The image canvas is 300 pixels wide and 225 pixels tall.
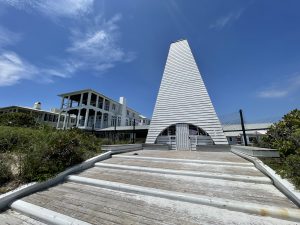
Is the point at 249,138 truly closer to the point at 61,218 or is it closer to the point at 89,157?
the point at 89,157

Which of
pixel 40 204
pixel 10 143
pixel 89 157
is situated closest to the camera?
pixel 40 204

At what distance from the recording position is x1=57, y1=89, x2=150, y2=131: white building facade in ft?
75.5

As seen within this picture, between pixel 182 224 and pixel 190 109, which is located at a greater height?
pixel 190 109

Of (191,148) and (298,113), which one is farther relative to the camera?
(191,148)

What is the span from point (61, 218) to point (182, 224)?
1.82 metres

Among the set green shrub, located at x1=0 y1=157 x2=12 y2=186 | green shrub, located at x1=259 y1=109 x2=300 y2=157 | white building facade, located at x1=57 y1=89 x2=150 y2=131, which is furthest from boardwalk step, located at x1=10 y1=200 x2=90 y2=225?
white building facade, located at x1=57 y1=89 x2=150 y2=131

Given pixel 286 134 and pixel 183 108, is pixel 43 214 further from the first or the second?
pixel 183 108

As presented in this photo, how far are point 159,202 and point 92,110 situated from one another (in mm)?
24651

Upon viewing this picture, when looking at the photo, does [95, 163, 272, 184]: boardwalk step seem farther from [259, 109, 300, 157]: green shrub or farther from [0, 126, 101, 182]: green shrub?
[259, 109, 300, 157]: green shrub

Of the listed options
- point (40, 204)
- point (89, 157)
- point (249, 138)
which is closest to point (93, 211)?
point (40, 204)

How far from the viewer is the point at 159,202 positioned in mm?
2758

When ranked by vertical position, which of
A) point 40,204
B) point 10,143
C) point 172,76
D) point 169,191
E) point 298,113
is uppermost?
point 172,76

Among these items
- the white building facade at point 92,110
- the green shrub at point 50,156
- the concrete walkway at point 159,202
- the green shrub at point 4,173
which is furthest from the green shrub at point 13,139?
the white building facade at point 92,110

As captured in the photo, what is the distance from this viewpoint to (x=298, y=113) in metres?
5.63
